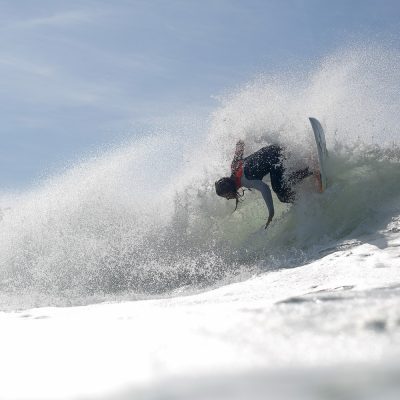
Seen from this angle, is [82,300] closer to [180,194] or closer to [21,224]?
[180,194]

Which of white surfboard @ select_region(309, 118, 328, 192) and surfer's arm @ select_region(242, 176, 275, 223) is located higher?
white surfboard @ select_region(309, 118, 328, 192)

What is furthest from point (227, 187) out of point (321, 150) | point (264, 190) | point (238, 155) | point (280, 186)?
point (321, 150)

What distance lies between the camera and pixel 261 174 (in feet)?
30.9

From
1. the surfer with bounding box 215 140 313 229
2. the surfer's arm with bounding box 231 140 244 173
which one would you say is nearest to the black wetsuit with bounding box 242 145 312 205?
the surfer with bounding box 215 140 313 229

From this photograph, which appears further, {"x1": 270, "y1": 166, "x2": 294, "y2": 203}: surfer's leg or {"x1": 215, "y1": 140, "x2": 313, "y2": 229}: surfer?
{"x1": 270, "y1": 166, "x2": 294, "y2": 203}: surfer's leg

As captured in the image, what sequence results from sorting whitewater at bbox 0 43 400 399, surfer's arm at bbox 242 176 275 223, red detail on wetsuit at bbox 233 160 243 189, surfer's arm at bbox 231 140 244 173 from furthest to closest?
surfer's arm at bbox 231 140 244 173 < red detail on wetsuit at bbox 233 160 243 189 < surfer's arm at bbox 242 176 275 223 < whitewater at bbox 0 43 400 399

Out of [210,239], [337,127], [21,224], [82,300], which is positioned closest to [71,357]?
[82,300]

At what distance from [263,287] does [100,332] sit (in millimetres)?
3284

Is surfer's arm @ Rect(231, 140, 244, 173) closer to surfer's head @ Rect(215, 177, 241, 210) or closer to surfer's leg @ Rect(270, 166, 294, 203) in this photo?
surfer's head @ Rect(215, 177, 241, 210)

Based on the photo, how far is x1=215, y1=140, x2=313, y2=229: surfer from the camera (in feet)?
30.9

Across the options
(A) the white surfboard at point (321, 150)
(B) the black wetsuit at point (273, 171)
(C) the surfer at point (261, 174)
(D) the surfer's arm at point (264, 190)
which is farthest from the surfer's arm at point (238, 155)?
(A) the white surfboard at point (321, 150)

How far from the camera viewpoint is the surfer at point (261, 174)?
941cm

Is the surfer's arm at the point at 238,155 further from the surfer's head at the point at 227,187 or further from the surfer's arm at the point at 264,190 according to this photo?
the surfer's arm at the point at 264,190

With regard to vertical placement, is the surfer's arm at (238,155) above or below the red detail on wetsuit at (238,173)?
above
